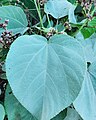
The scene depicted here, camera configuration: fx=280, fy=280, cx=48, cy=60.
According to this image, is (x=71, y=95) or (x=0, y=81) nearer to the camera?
(x=71, y=95)

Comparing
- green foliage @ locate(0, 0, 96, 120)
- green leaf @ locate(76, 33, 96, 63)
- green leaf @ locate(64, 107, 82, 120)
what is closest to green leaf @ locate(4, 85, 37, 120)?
green foliage @ locate(0, 0, 96, 120)

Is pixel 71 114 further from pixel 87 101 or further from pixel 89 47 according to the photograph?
pixel 89 47

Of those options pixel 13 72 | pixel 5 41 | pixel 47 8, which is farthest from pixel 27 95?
pixel 47 8

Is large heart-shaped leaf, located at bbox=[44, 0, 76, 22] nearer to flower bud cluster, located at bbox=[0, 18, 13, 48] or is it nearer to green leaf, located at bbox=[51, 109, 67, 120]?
flower bud cluster, located at bbox=[0, 18, 13, 48]

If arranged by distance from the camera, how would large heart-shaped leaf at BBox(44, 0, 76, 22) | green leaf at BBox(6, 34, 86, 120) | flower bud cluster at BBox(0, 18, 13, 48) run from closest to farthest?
green leaf at BBox(6, 34, 86, 120)
flower bud cluster at BBox(0, 18, 13, 48)
large heart-shaped leaf at BBox(44, 0, 76, 22)

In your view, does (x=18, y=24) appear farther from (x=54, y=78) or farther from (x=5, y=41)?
(x=54, y=78)

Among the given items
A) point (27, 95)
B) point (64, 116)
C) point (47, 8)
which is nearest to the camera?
point (27, 95)
